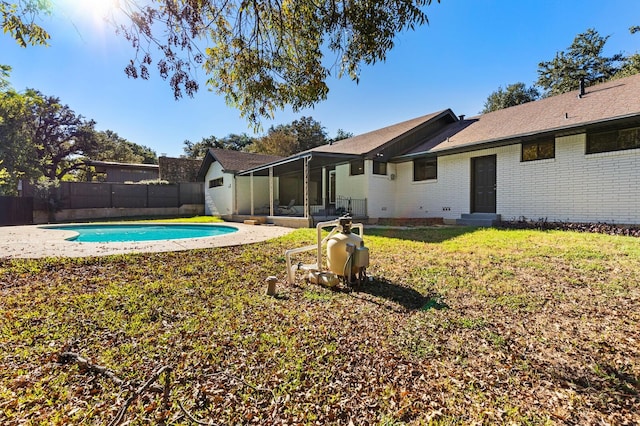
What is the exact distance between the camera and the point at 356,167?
14.2 meters

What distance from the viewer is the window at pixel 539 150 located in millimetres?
9752

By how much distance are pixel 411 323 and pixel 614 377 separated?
5.16 ft

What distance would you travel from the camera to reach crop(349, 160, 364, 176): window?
1390cm

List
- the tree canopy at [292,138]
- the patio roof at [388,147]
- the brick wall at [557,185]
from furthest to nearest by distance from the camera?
the tree canopy at [292,138] < the patio roof at [388,147] < the brick wall at [557,185]

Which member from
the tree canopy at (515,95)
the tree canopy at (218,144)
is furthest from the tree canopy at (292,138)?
the tree canopy at (515,95)

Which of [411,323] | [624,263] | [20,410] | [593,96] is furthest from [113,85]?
[593,96]

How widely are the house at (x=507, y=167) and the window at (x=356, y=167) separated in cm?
5

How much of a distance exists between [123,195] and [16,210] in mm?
5124

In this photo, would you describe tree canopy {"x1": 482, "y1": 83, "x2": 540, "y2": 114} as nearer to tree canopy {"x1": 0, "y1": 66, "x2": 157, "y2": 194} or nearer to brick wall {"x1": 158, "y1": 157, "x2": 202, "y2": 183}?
brick wall {"x1": 158, "y1": 157, "x2": 202, "y2": 183}

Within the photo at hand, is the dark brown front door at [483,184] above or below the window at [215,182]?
below

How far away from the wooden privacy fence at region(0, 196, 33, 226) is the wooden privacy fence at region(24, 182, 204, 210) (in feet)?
1.27

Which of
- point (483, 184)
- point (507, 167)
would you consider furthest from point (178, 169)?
point (507, 167)

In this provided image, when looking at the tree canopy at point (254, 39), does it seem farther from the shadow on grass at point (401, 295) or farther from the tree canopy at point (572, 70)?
the tree canopy at point (572, 70)

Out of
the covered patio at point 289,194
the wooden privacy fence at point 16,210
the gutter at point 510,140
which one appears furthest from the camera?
the wooden privacy fence at point 16,210
